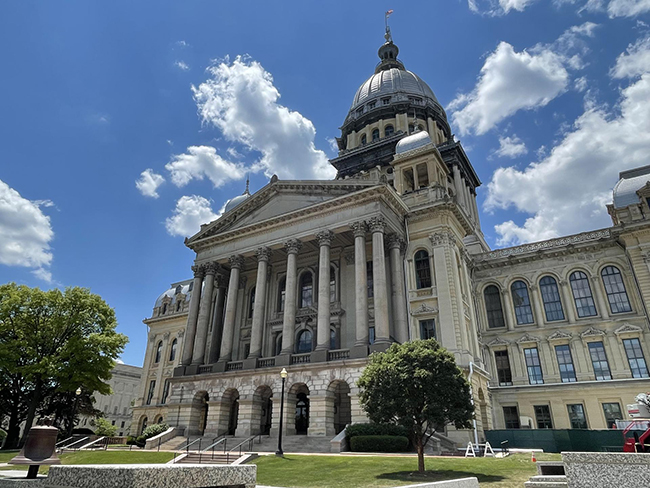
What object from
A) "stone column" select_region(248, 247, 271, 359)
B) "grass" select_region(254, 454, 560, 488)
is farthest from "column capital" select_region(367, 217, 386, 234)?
"grass" select_region(254, 454, 560, 488)

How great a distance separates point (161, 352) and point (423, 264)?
4047 cm

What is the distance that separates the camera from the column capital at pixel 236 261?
3870cm

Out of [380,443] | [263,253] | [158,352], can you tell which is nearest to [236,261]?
[263,253]

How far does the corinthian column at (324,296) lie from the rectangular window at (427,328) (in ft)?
23.6

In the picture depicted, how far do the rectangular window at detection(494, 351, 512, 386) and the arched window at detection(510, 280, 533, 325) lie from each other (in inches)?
130

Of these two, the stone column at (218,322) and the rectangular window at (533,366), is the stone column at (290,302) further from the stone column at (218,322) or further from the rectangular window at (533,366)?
the rectangular window at (533,366)

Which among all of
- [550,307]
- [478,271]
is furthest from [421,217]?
[550,307]

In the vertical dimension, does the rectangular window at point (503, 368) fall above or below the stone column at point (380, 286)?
below

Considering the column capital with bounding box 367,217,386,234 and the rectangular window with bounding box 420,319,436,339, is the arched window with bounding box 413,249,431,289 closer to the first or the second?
the rectangular window with bounding box 420,319,436,339

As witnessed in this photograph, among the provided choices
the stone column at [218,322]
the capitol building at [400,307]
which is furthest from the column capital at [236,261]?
the stone column at [218,322]

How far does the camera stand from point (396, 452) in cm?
2223

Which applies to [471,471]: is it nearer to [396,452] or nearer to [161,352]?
[396,452]

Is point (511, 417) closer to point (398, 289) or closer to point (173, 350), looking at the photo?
point (398, 289)

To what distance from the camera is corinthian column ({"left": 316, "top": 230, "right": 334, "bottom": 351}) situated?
101ft
